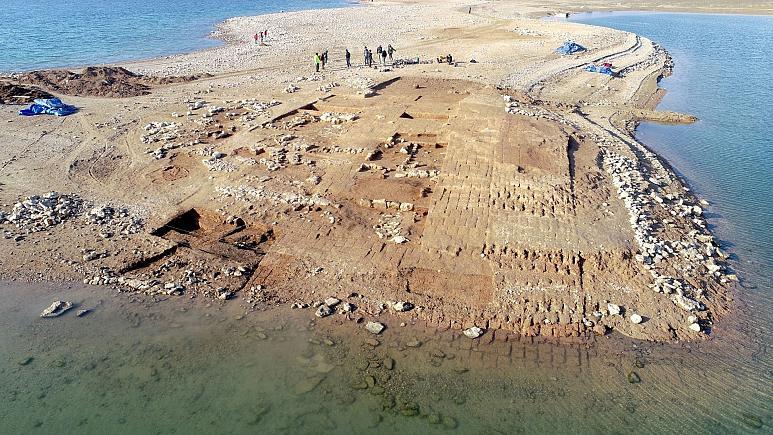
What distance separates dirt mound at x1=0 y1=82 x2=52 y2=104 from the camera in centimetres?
2230

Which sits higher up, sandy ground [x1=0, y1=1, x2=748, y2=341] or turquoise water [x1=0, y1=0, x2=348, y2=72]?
turquoise water [x1=0, y1=0, x2=348, y2=72]

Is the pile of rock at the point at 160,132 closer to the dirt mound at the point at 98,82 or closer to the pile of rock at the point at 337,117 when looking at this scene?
the pile of rock at the point at 337,117

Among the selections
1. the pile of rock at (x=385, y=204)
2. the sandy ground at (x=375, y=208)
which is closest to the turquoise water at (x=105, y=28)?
the sandy ground at (x=375, y=208)

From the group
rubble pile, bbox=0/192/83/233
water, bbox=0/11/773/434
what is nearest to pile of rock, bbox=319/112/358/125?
rubble pile, bbox=0/192/83/233

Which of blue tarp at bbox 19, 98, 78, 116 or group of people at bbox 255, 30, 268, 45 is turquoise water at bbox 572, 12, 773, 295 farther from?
group of people at bbox 255, 30, 268, 45

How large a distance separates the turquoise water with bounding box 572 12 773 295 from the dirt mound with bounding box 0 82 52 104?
91.9ft

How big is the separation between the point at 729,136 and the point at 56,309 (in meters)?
24.6

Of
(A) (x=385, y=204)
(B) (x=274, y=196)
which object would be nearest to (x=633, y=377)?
(A) (x=385, y=204)

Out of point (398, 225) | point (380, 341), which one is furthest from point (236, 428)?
point (398, 225)

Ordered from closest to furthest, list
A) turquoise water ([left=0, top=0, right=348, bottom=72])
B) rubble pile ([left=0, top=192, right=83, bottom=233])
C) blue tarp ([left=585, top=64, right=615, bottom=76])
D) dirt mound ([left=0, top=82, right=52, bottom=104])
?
rubble pile ([left=0, top=192, right=83, bottom=233]) < dirt mound ([left=0, top=82, right=52, bottom=104]) < blue tarp ([left=585, top=64, right=615, bottom=76]) < turquoise water ([left=0, top=0, right=348, bottom=72])

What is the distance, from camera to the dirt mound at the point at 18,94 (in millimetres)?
22297

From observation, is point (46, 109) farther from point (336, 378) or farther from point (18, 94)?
point (336, 378)

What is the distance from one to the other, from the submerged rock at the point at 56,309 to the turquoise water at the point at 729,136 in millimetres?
15280

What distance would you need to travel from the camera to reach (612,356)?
29.5ft
